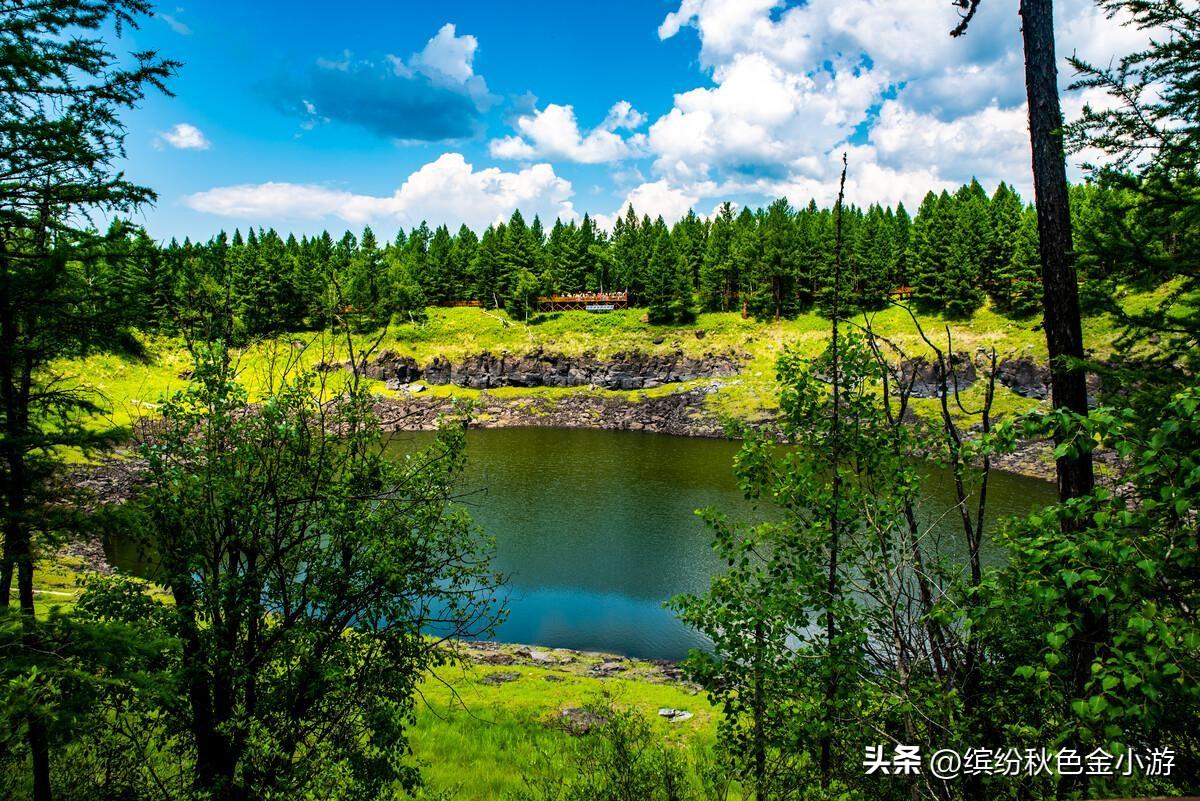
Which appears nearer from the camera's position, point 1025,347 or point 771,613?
point 771,613

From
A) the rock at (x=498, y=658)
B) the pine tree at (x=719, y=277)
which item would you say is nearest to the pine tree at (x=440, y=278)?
the pine tree at (x=719, y=277)

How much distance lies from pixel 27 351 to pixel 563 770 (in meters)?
9.59

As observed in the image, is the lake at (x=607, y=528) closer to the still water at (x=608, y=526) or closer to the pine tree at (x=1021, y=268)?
the still water at (x=608, y=526)

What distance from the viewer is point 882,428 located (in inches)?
274

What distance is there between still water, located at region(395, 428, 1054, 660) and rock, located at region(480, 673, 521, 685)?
2565mm

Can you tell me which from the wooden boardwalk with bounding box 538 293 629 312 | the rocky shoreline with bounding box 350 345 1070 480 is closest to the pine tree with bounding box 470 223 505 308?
the wooden boardwalk with bounding box 538 293 629 312

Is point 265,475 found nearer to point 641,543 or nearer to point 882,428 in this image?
point 882,428

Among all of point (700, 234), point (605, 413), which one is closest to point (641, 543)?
point (605, 413)

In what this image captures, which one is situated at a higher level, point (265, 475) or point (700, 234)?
point (700, 234)

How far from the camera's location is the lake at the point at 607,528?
22.9 m

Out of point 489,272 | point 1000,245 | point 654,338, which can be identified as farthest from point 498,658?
point 489,272

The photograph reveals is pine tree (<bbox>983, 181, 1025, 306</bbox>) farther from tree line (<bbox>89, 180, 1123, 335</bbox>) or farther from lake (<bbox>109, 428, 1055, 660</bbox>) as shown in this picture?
lake (<bbox>109, 428, 1055, 660</bbox>)

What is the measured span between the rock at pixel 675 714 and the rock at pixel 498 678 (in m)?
5.01

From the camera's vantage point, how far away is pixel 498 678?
18375mm
